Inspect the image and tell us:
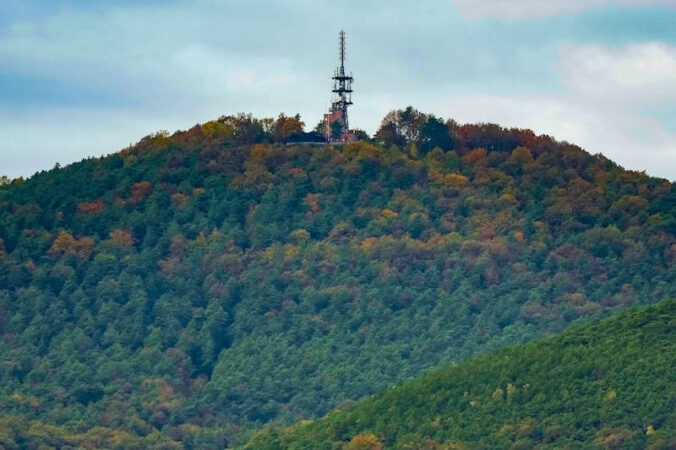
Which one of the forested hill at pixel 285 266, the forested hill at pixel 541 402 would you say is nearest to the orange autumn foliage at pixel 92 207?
the forested hill at pixel 285 266

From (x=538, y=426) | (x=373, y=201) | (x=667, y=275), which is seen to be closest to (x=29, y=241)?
(x=373, y=201)

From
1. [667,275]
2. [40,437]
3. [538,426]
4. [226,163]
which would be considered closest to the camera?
[538,426]

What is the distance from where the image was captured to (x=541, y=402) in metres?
152

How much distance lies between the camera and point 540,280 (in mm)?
181375

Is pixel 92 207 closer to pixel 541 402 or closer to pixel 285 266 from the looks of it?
pixel 285 266

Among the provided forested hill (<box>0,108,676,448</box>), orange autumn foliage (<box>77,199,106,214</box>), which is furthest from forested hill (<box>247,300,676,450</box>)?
orange autumn foliage (<box>77,199,106,214</box>)

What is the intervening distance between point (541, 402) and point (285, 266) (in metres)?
36.0

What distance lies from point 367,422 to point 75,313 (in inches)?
1279

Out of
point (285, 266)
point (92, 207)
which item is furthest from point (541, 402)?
point (92, 207)

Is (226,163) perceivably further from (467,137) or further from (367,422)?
(367,422)

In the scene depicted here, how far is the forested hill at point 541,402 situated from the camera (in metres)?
148

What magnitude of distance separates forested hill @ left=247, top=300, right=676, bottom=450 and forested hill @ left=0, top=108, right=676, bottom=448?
15226 mm

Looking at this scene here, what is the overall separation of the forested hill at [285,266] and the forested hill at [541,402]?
1523 cm

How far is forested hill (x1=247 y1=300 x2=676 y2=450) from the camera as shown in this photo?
148 m
